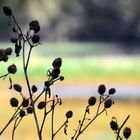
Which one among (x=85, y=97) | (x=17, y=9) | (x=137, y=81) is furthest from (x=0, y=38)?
(x=85, y=97)

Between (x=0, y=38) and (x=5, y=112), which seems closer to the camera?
(x=5, y=112)

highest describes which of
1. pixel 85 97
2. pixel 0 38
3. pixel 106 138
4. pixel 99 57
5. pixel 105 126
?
pixel 0 38

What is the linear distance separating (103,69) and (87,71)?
461 mm

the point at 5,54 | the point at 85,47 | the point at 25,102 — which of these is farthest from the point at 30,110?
the point at 85,47

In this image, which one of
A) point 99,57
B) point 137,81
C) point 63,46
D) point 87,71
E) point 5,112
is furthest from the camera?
point 63,46

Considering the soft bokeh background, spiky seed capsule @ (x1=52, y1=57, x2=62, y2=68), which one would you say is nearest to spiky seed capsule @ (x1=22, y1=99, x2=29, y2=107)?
spiky seed capsule @ (x1=52, y1=57, x2=62, y2=68)

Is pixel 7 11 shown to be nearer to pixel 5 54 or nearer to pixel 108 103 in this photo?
pixel 5 54

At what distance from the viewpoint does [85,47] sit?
2158cm

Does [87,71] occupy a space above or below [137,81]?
above

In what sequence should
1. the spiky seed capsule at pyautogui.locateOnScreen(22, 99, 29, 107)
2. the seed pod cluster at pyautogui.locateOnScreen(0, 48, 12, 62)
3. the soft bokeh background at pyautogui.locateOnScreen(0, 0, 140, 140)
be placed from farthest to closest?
the soft bokeh background at pyautogui.locateOnScreen(0, 0, 140, 140), the spiky seed capsule at pyautogui.locateOnScreen(22, 99, 29, 107), the seed pod cluster at pyautogui.locateOnScreen(0, 48, 12, 62)

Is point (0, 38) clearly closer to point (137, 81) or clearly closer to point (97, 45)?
point (97, 45)

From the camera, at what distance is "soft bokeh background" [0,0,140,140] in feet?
40.7

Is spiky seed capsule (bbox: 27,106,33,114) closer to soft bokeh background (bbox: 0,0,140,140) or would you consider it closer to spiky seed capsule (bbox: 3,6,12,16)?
spiky seed capsule (bbox: 3,6,12,16)

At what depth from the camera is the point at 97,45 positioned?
21.9 meters
